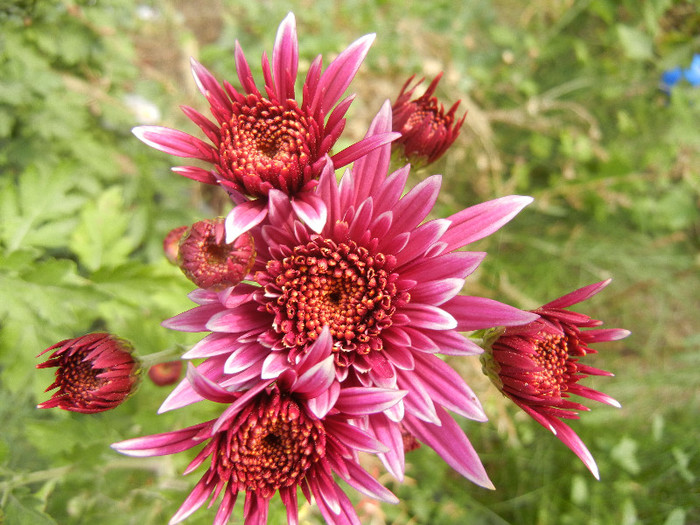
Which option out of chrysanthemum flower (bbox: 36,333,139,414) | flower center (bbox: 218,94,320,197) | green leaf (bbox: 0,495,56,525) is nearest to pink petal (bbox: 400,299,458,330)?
flower center (bbox: 218,94,320,197)

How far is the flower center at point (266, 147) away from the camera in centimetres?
134

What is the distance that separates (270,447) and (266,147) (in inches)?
32.7

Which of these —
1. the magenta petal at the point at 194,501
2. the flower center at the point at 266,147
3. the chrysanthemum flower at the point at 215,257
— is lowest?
the magenta petal at the point at 194,501

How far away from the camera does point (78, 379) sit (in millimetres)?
1435

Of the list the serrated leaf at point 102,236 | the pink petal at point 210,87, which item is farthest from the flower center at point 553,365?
the serrated leaf at point 102,236

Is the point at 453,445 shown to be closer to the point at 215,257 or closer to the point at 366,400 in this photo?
the point at 366,400

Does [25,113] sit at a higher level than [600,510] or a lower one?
higher

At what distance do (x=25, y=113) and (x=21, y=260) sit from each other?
1.37 m

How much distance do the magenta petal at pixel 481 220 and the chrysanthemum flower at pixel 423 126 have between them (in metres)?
0.38

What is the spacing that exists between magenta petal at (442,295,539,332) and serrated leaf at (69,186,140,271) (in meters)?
1.87

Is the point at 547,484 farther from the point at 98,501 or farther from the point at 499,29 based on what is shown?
the point at 499,29

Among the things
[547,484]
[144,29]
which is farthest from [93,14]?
[547,484]

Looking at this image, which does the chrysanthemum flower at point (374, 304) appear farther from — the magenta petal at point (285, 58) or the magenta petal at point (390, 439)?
the magenta petal at point (285, 58)

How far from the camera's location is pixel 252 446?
1.28 meters
